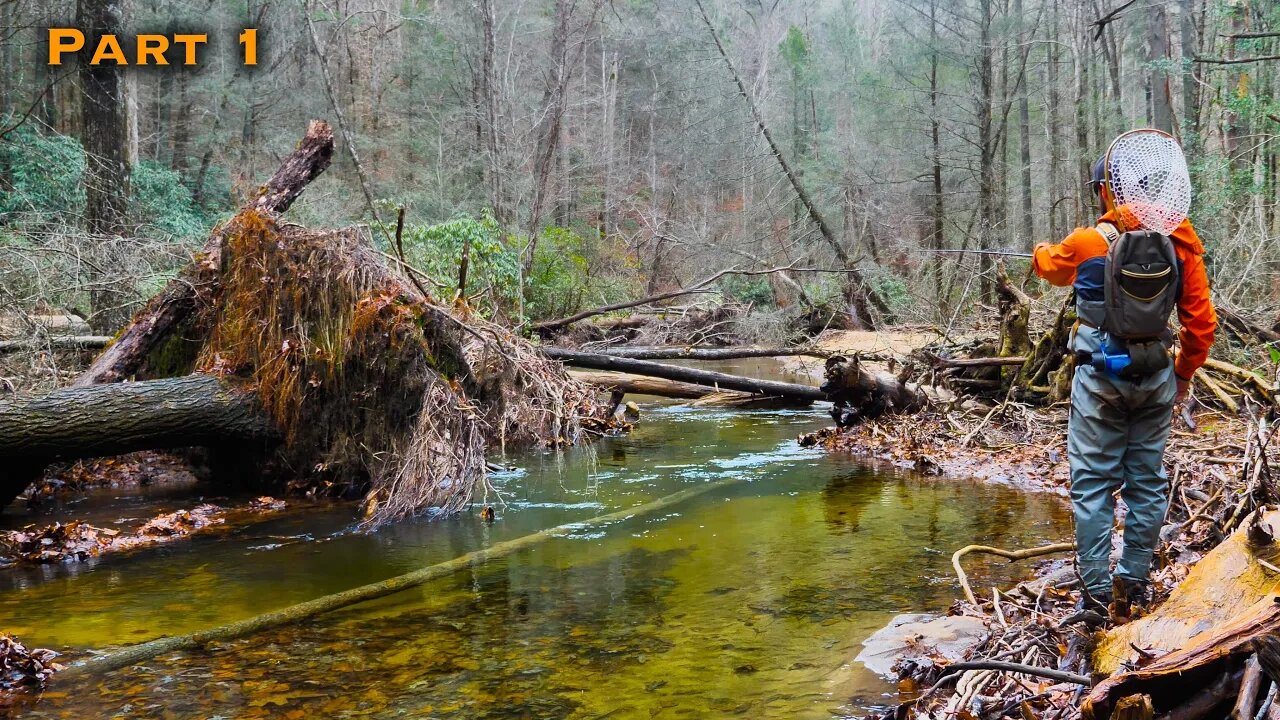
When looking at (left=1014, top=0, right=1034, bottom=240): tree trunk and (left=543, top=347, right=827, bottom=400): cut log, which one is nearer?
(left=543, top=347, right=827, bottom=400): cut log

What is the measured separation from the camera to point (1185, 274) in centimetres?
399

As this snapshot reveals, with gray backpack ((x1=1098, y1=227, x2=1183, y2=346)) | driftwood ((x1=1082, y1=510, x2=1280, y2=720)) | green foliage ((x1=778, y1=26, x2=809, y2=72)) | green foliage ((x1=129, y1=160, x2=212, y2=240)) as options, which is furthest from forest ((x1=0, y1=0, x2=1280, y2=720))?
green foliage ((x1=778, y1=26, x2=809, y2=72))

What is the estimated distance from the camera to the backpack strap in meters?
3.99

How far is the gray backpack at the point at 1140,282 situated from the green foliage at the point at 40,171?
48.4 ft

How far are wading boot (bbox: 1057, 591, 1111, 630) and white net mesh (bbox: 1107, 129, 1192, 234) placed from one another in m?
1.59

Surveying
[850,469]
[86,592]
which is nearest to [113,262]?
[86,592]

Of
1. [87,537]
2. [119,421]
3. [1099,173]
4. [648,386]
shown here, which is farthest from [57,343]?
[1099,173]

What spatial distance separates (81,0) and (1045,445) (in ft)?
47.8

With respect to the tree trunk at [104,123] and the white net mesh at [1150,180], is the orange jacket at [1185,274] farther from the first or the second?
the tree trunk at [104,123]

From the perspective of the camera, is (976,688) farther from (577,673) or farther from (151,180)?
(151,180)

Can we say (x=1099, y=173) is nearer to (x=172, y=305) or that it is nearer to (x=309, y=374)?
(x=309, y=374)

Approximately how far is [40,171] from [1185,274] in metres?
17.1

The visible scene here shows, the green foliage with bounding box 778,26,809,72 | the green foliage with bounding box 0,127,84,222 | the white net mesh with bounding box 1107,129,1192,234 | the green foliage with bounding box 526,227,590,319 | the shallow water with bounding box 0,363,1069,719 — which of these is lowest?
the shallow water with bounding box 0,363,1069,719

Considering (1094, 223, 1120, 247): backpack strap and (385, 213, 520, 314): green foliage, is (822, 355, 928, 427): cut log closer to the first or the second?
(1094, 223, 1120, 247): backpack strap
